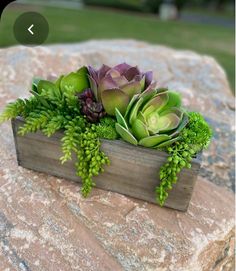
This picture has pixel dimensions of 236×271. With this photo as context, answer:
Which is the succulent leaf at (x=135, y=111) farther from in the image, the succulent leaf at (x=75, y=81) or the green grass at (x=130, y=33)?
the green grass at (x=130, y=33)

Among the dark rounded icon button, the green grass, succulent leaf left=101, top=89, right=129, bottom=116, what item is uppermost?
the dark rounded icon button

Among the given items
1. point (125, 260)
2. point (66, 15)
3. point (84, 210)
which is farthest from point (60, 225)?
point (66, 15)

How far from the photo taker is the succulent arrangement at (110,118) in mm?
1520

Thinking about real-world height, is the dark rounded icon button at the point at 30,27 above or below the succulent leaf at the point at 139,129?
above

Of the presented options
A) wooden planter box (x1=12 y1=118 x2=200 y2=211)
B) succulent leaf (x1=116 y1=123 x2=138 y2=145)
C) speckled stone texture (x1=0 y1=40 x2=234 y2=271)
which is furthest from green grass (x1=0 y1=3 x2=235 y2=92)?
succulent leaf (x1=116 y1=123 x2=138 y2=145)

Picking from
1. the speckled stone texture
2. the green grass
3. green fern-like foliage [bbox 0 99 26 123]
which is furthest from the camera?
the green grass

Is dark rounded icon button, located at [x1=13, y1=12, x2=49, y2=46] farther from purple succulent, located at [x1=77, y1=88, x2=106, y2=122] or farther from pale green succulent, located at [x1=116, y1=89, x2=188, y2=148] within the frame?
pale green succulent, located at [x1=116, y1=89, x2=188, y2=148]

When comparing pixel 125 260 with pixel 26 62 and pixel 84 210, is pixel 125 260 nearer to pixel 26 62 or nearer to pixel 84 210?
pixel 84 210

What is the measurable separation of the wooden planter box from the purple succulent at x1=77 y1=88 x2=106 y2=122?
11cm

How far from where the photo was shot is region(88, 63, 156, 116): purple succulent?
1.54m

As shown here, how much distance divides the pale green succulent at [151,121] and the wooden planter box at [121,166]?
0.05 m

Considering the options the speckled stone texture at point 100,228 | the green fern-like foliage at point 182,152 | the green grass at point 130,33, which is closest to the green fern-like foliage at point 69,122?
the speckled stone texture at point 100,228

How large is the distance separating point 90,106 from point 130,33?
9.71 metres

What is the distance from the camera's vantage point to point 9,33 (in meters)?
8.29
